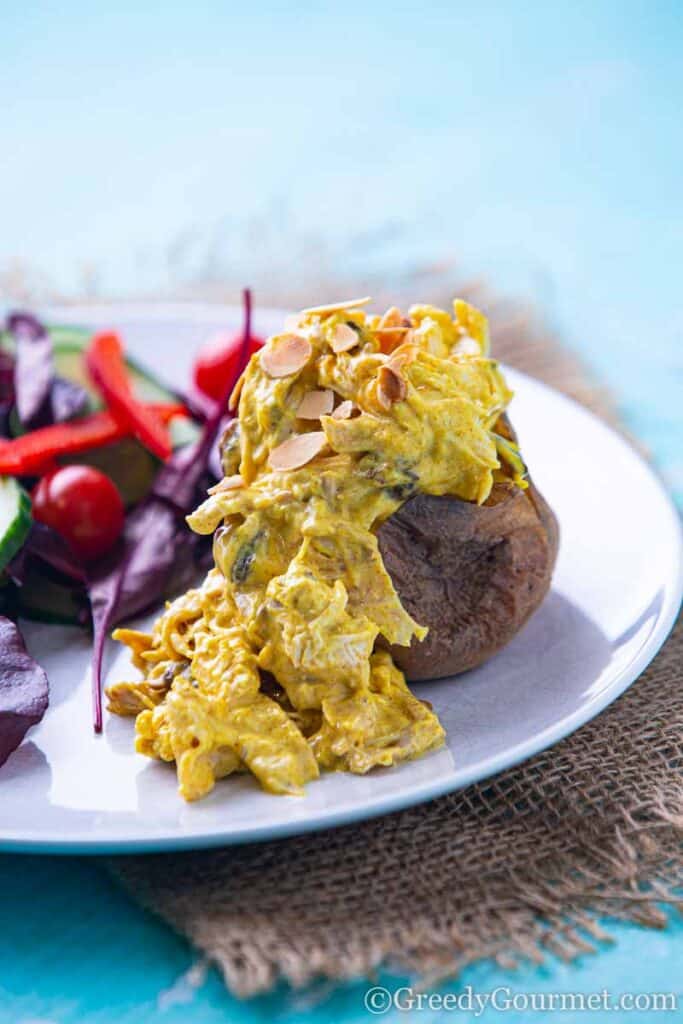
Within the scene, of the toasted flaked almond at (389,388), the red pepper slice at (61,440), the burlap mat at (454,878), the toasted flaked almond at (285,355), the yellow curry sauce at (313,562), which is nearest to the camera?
the burlap mat at (454,878)

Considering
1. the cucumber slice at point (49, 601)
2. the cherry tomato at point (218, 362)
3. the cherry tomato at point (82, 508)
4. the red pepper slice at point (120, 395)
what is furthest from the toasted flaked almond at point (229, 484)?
the cherry tomato at point (218, 362)

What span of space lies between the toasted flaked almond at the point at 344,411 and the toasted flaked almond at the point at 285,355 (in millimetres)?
136

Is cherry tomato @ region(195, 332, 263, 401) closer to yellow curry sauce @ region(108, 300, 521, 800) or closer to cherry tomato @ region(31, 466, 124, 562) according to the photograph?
cherry tomato @ region(31, 466, 124, 562)

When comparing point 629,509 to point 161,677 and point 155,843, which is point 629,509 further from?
point 155,843

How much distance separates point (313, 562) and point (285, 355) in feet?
1.68

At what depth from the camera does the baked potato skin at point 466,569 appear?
3.06 meters

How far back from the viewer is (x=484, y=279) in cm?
561

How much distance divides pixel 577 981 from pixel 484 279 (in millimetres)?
3575

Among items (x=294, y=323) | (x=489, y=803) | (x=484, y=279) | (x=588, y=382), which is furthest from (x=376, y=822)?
(x=484, y=279)

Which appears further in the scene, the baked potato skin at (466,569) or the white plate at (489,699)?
the baked potato skin at (466,569)

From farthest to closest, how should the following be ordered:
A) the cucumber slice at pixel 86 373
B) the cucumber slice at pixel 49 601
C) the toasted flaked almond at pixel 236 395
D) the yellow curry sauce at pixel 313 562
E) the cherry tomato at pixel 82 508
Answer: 1. the cucumber slice at pixel 86 373
2. the cherry tomato at pixel 82 508
3. the cucumber slice at pixel 49 601
4. the toasted flaked almond at pixel 236 395
5. the yellow curry sauce at pixel 313 562

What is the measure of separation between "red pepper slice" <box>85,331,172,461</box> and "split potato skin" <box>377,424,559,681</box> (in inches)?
55.9

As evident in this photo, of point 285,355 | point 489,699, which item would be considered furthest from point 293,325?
point 489,699

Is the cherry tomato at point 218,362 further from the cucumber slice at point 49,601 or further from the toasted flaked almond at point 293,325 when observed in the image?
the toasted flaked almond at point 293,325
